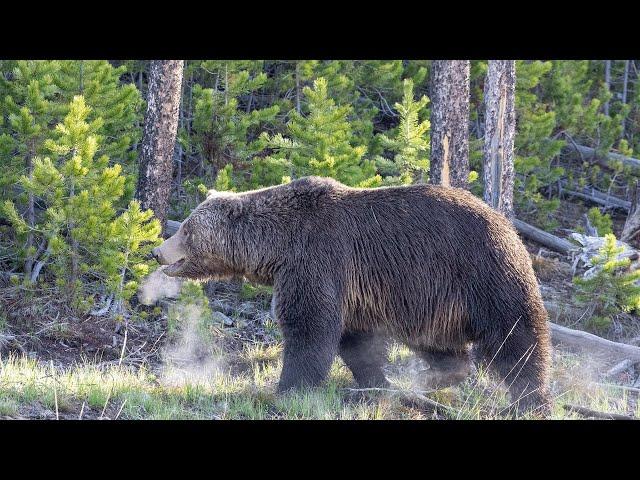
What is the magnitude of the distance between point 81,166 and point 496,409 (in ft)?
19.7

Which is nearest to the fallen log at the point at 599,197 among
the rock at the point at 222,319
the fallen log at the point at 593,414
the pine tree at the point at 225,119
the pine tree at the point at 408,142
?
the pine tree at the point at 408,142

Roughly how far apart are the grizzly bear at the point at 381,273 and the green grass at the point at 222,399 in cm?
25

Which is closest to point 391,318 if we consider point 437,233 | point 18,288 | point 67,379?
point 437,233

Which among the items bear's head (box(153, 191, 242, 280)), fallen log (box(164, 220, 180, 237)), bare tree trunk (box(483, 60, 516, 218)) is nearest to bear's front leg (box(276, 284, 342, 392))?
bear's head (box(153, 191, 242, 280))

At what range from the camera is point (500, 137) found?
39.7 feet

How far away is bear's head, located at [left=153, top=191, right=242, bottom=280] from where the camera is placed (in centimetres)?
842

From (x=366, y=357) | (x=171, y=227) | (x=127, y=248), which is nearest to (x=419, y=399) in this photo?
(x=366, y=357)

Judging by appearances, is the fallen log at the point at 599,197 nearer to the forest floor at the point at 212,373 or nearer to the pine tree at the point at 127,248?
the forest floor at the point at 212,373

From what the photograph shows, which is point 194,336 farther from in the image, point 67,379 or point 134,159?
point 67,379

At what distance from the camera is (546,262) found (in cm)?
1509

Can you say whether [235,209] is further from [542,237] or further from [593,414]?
[542,237]

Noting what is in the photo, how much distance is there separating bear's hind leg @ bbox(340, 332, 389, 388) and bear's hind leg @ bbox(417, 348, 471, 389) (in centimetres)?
45

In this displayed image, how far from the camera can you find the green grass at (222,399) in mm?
7184

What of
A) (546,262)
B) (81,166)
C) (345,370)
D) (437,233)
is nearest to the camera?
(437,233)
